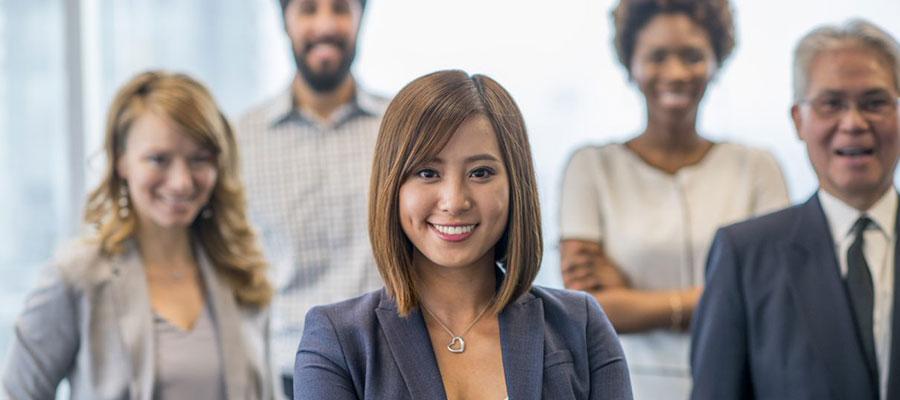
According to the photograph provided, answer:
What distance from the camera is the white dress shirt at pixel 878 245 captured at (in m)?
2.16

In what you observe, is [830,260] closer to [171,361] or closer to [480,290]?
[480,290]

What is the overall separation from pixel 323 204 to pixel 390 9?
1016 mm

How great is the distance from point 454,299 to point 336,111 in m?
1.80

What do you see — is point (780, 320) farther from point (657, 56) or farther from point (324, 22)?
point (324, 22)

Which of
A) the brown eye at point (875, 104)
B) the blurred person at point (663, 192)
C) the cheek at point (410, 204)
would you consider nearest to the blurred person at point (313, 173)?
the blurred person at point (663, 192)

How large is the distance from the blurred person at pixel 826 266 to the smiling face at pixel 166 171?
1220mm

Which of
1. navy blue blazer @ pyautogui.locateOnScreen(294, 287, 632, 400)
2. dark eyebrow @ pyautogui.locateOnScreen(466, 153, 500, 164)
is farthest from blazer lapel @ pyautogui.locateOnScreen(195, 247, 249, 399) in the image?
dark eyebrow @ pyautogui.locateOnScreen(466, 153, 500, 164)

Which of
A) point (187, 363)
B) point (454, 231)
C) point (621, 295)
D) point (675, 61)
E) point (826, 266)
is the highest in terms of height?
point (675, 61)

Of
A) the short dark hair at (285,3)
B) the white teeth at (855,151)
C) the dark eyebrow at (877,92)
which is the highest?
the short dark hair at (285,3)

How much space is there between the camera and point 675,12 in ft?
10.00

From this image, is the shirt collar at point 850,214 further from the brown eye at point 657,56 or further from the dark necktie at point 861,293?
the brown eye at point 657,56

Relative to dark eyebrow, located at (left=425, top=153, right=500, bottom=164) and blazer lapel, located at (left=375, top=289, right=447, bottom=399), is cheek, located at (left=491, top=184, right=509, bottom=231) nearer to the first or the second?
dark eyebrow, located at (left=425, top=153, right=500, bottom=164)

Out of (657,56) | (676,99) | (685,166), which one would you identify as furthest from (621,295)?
(657,56)

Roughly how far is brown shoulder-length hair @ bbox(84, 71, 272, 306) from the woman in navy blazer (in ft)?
3.64
